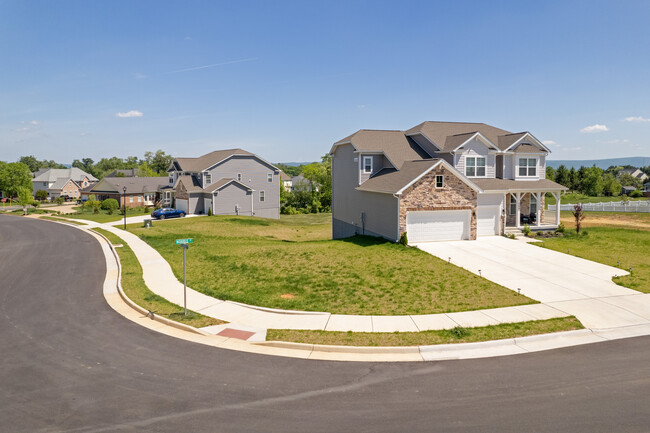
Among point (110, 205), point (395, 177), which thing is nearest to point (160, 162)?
point (110, 205)

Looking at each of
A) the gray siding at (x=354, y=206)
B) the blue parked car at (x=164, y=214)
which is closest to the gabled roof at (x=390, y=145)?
the gray siding at (x=354, y=206)

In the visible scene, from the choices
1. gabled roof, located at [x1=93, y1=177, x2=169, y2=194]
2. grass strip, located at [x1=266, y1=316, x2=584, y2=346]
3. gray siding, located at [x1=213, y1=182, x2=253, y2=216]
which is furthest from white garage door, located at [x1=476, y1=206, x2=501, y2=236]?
gabled roof, located at [x1=93, y1=177, x2=169, y2=194]

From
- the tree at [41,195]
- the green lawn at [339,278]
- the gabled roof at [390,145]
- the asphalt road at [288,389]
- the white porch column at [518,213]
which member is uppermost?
the gabled roof at [390,145]

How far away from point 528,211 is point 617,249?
8.24 m

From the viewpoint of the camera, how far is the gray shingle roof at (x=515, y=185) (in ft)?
92.3

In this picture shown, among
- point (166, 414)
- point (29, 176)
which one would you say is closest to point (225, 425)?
point (166, 414)

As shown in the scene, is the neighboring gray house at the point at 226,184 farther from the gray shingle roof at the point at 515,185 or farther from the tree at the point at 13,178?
the tree at the point at 13,178

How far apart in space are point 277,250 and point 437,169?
11353 millimetres

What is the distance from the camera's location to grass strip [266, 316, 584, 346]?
11219mm

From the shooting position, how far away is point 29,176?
3501 inches

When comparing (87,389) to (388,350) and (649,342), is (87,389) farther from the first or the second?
(649,342)

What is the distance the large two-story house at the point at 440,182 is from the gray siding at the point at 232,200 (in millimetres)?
19999

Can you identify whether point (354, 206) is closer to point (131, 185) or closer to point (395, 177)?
point (395, 177)

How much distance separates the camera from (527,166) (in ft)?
103
